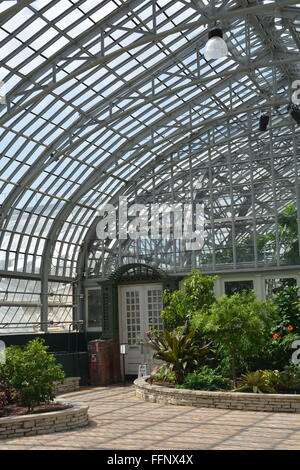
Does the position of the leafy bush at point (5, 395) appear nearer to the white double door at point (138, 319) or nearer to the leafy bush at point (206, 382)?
the leafy bush at point (206, 382)

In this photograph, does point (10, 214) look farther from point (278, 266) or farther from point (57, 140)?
point (278, 266)

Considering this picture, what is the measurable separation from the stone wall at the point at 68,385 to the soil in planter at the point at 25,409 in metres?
4.50

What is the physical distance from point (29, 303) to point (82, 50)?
318 inches

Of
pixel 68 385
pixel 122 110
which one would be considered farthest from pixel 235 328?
pixel 122 110

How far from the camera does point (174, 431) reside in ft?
27.8

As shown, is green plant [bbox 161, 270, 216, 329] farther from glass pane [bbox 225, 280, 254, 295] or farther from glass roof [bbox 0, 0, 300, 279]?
glass roof [bbox 0, 0, 300, 279]

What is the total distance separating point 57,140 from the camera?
1611 cm

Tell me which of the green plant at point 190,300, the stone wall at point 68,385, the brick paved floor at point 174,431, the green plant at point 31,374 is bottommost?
the brick paved floor at point 174,431

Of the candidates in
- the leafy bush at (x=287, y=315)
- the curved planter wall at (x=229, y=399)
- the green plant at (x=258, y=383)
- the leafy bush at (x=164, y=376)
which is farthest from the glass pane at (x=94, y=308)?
the green plant at (x=258, y=383)

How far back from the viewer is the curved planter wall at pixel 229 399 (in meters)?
10.1

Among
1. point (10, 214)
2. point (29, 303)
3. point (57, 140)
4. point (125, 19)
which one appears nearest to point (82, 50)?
point (125, 19)

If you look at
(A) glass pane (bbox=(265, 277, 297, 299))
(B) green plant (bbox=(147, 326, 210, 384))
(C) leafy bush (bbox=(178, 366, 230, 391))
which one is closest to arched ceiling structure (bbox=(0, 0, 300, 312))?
(A) glass pane (bbox=(265, 277, 297, 299))

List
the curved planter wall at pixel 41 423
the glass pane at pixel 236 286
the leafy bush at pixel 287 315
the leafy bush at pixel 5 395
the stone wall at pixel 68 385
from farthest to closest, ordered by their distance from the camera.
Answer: the glass pane at pixel 236 286 → the stone wall at pixel 68 385 → the leafy bush at pixel 287 315 → the leafy bush at pixel 5 395 → the curved planter wall at pixel 41 423

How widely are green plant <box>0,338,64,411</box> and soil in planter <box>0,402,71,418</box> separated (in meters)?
0.10
